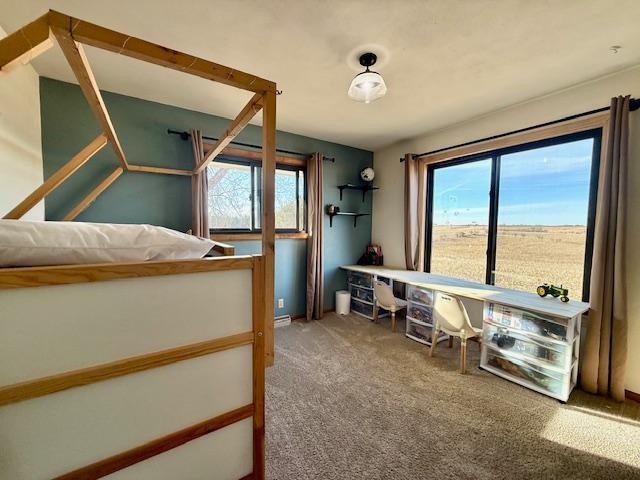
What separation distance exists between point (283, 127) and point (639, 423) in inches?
160

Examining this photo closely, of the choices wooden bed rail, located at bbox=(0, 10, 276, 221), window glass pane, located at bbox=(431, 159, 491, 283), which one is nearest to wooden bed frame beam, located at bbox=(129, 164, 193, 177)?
wooden bed rail, located at bbox=(0, 10, 276, 221)

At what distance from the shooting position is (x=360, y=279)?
3.82 meters

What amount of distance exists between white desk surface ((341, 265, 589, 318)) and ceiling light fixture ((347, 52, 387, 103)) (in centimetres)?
195

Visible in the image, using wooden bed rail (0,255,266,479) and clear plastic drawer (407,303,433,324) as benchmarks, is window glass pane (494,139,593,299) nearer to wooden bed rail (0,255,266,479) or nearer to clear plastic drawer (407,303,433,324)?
clear plastic drawer (407,303,433,324)

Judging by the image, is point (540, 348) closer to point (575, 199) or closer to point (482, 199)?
point (575, 199)

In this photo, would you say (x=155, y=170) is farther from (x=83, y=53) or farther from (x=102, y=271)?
(x=102, y=271)

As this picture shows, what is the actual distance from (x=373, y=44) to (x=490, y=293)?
2.34 meters

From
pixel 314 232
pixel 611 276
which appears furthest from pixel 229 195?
pixel 611 276

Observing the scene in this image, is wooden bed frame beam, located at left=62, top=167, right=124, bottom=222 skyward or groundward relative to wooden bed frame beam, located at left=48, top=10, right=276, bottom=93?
groundward

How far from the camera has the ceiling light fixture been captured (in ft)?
5.77

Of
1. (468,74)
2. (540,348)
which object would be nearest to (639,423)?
(540,348)

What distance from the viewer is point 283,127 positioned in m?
3.27

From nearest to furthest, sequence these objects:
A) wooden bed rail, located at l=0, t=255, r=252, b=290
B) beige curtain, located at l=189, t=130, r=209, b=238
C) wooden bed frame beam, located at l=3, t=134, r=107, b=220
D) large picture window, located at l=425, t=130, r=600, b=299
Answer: wooden bed rail, located at l=0, t=255, r=252, b=290 → wooden bed frame beam, located at l=3, t=134, r=107, b=220 → large picture window, located at l=425, t=130, r=600, b=299 → beige curtain, located at l=189, t=130, r=209, b=238

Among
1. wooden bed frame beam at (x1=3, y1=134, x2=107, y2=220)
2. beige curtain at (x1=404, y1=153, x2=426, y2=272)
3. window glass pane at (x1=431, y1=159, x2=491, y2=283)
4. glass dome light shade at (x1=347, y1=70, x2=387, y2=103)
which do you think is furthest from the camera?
beige curtain at (x1=404, y1=153, x2=426, y2=272)
